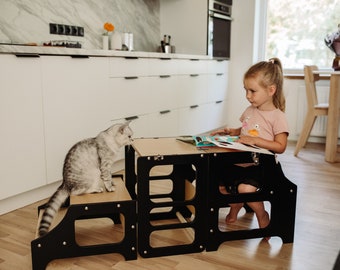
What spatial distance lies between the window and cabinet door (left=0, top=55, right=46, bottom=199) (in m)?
3.21

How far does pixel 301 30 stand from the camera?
4.40 m

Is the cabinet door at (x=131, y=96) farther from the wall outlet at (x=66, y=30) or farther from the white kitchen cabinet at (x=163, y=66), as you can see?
the wall outlet at (x=66, y=30)

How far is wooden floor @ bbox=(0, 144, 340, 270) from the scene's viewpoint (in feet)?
5.10

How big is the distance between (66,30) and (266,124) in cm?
184

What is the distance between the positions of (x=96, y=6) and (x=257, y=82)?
198 cm

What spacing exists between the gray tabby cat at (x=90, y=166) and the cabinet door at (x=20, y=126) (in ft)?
1.66

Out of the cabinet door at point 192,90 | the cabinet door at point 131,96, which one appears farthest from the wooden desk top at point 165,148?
the cabinet door at point 192,90

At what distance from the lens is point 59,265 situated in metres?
1.54

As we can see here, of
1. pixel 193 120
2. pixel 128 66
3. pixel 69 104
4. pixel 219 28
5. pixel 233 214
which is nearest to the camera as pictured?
pixel 233 214

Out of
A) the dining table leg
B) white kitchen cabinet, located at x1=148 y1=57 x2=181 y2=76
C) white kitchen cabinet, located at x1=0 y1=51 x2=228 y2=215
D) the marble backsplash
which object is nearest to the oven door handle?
the marble backsplash

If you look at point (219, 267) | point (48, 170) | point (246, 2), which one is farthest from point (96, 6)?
point (219, 267)

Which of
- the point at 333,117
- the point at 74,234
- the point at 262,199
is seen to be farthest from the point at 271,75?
the point at 333,117

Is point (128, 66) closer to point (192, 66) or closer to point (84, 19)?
point (84, 19)

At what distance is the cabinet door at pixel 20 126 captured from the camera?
2.00 m
